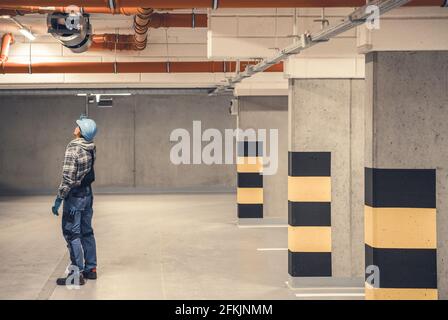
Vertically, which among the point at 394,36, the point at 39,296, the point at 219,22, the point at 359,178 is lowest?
the point at 39,296

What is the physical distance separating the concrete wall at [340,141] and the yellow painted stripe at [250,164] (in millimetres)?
4845

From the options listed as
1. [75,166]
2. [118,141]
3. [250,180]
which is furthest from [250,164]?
[118,141]

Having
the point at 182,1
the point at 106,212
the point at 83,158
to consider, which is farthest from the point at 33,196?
the point at 182,1

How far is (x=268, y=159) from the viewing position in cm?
1202

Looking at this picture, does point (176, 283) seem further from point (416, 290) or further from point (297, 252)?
point (416, 290)

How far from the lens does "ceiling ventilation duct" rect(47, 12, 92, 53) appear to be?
786cm

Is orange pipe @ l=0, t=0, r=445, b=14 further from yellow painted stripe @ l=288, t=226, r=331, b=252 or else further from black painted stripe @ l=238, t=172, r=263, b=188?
black painted stripe @ l=238, t=172, r=263, b=188

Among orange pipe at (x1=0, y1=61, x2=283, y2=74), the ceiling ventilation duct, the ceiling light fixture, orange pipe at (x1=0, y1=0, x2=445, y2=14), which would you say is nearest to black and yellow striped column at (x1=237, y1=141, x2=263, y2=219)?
orange pipe at (x1=0, y1=61, x2=283, y2=74)

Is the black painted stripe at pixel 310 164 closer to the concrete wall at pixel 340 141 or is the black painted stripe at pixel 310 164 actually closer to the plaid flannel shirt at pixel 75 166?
the concrete wall at pixel 340 141

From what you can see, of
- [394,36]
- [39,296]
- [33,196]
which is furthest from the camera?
[33,196]

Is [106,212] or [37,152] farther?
[37,152]

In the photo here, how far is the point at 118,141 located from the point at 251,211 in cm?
744

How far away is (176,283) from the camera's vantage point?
736 cm
